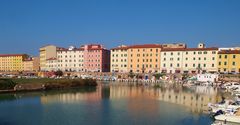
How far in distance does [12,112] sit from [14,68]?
119m

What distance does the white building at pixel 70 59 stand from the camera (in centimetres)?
11000

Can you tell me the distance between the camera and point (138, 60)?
9581 cm

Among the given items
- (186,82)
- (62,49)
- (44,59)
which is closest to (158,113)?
(186,82)

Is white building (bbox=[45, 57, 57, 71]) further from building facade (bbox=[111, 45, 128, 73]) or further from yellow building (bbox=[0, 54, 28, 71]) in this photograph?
yellow building (bbox=[0, 54, 28, 71])

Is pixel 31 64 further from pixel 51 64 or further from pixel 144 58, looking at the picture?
pixel 144 58

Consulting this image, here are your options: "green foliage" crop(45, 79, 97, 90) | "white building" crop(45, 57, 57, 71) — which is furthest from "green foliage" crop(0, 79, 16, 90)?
"white building" crop(45, 57, 57, 71)

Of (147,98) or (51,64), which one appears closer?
(147,98)

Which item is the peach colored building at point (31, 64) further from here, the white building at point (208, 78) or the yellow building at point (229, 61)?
the white building at point (208, 78)

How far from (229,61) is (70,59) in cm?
5756

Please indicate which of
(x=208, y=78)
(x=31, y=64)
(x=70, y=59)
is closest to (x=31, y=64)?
(x=31, y=64)

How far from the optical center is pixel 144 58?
9481 cm

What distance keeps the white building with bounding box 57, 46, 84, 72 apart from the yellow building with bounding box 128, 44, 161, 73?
21376 mm

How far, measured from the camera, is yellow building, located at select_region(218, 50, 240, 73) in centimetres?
7900

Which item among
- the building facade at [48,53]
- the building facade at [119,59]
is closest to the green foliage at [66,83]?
the building facade at [119,59]
